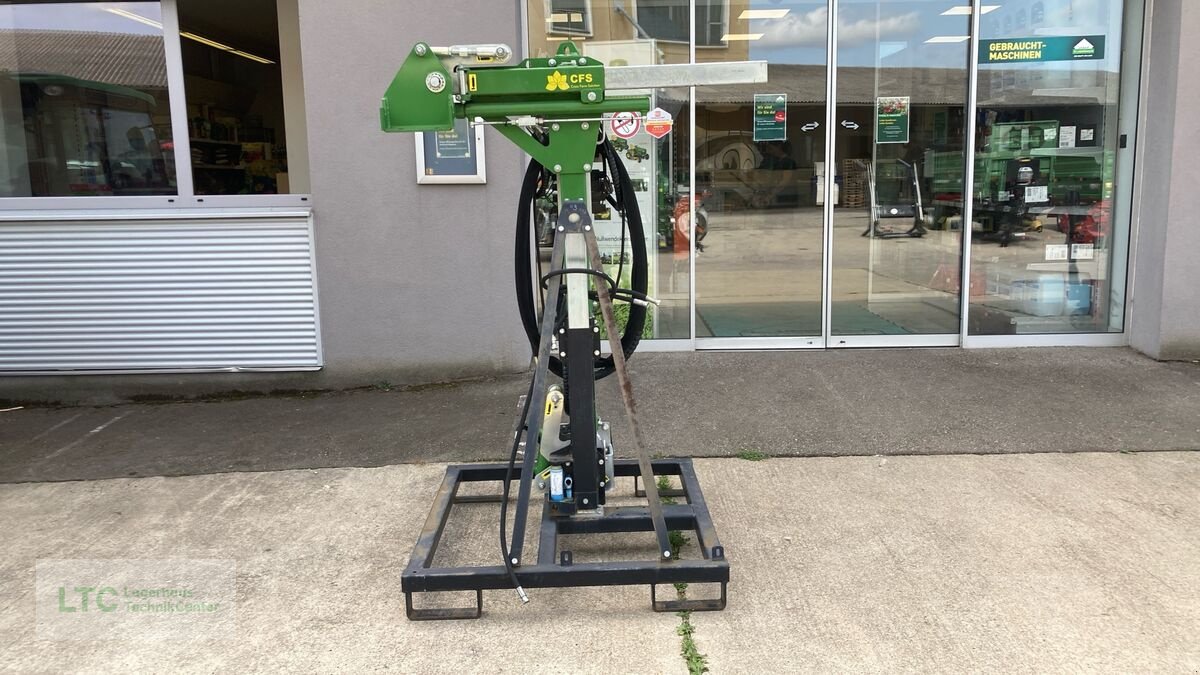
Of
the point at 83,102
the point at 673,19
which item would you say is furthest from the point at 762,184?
the point at 83,102

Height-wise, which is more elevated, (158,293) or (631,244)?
(631,244)

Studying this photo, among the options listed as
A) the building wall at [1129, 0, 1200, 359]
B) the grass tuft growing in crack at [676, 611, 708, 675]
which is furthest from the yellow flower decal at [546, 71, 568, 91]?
the building wall at [1129, 0, 1200, 359]

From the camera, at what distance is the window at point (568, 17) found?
675cm

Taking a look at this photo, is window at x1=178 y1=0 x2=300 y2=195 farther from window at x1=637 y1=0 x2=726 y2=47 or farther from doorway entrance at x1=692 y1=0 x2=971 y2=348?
doorway entrance at x1=692 y1=0 x2=971 y2=348

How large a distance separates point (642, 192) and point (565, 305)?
12.1ft

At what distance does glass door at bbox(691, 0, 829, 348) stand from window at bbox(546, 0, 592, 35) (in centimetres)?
89

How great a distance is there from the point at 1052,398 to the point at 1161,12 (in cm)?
316

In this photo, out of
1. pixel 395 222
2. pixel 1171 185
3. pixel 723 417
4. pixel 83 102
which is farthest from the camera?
pixel 83 102

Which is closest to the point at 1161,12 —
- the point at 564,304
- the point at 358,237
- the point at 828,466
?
the point at 828,466

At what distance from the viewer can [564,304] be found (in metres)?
3.56

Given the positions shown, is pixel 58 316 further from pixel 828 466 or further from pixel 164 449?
pixel 828 466

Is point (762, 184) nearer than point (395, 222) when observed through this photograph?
No

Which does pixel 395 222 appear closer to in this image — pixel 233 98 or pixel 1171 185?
pixel 233 98

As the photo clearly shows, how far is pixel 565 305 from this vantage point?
356cm
